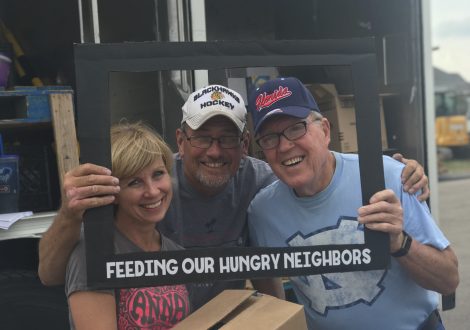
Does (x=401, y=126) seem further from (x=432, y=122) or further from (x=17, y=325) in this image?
(x=17, y=325)

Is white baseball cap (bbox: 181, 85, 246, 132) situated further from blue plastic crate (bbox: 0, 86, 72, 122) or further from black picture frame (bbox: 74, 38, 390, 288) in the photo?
blue plastic crate (bbox: 0, 86, 72, 122)

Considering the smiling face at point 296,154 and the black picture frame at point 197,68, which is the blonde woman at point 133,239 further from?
the smiling face at point 296,154

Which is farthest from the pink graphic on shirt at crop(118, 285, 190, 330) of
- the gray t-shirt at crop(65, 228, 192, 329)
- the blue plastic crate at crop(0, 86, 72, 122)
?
the blue plastic crate at crop(0, 86, 72, 122)

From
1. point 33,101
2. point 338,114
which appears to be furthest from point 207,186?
point 33,101

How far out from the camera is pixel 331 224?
6.16ft

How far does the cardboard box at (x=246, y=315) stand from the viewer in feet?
5.06

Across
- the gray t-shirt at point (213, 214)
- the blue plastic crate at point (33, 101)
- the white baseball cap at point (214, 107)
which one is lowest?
the gray t-shirt at point (213, 214)

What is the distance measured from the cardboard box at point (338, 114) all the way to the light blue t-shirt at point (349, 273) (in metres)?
0.11

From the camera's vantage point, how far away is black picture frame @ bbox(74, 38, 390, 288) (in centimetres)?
159

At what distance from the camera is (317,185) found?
1967 mm

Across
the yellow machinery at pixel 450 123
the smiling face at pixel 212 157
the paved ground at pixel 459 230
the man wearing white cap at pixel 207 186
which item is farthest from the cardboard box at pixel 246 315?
the yellow machinery at pixel 450 123

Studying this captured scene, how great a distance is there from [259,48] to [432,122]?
7.14 feet

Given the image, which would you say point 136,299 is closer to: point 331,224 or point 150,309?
point 150,309

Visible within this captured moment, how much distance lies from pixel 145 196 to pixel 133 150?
15 cm
